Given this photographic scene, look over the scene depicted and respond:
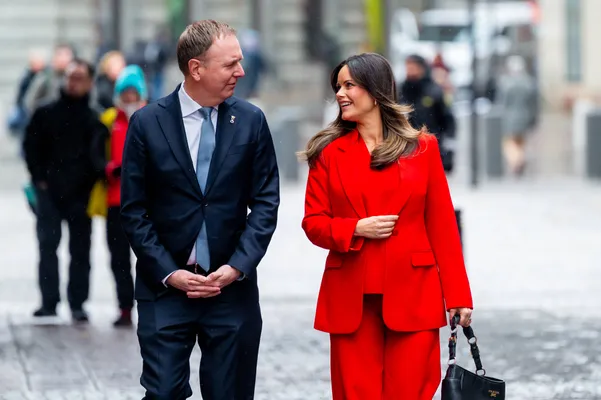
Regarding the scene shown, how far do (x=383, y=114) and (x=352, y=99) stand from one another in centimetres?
13

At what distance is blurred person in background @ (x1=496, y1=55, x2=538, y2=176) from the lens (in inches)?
899


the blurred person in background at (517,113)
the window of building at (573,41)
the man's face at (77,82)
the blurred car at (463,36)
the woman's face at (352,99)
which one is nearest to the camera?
the woman's face at (352,99)

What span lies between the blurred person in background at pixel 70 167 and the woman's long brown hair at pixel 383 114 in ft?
14.5

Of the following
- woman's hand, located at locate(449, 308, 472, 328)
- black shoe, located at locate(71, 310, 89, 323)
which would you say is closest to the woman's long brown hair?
woman's hand, located at locate(449, 308, 472, 328)

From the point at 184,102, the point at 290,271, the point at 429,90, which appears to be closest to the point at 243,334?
the point at 184,102

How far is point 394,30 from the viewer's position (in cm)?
3847

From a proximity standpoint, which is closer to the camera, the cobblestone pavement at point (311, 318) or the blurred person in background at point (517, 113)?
the cobblestone pavement at point (311, 318)

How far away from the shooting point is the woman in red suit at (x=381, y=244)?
17.1ft

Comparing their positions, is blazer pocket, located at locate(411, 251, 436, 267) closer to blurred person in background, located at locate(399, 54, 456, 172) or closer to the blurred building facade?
blurred person in background, located at locate(399, 54, 456, 172)

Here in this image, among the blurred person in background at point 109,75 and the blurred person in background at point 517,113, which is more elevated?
the blurred person in background at point 109,75

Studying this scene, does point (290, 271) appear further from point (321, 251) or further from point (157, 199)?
point (157, 199)

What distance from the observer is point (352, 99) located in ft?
17.3

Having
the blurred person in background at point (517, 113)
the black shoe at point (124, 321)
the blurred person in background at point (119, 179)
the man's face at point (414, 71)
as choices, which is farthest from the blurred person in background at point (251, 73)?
the black shoe at point (124, 321)

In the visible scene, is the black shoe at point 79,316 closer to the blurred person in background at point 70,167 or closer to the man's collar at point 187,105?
the blurred person in background at point 70,167
